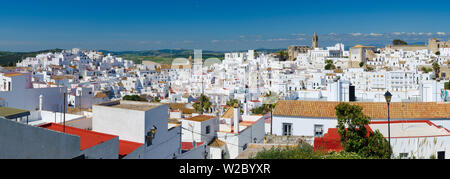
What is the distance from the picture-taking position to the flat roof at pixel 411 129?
5.56 metres

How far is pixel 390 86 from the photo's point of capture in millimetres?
40312

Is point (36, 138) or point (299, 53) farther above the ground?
point (299, 53)

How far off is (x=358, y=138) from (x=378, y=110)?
11.4 feet

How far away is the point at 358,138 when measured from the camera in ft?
15.7

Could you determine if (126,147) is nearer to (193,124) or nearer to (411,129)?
(193,124)

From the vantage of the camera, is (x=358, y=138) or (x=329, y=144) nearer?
(x=358, y=138)

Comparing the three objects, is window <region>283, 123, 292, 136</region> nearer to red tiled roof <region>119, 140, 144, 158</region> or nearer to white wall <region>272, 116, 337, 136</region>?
white wall <region>272, 116, 337, 136</region>

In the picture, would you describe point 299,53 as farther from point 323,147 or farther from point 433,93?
point 323,147

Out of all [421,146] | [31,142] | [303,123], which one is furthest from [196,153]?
[31,142]

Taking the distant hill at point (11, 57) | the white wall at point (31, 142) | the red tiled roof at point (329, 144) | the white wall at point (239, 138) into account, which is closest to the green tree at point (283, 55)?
the distant hill at point (11, 57)

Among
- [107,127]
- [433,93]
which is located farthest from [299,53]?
[107,127]

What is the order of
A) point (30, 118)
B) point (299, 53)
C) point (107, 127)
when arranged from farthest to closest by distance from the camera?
point (299, 53) < point (30, 118) < point (107, 127)

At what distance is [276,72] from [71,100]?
2983cm

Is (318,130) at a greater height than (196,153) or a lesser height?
greater
